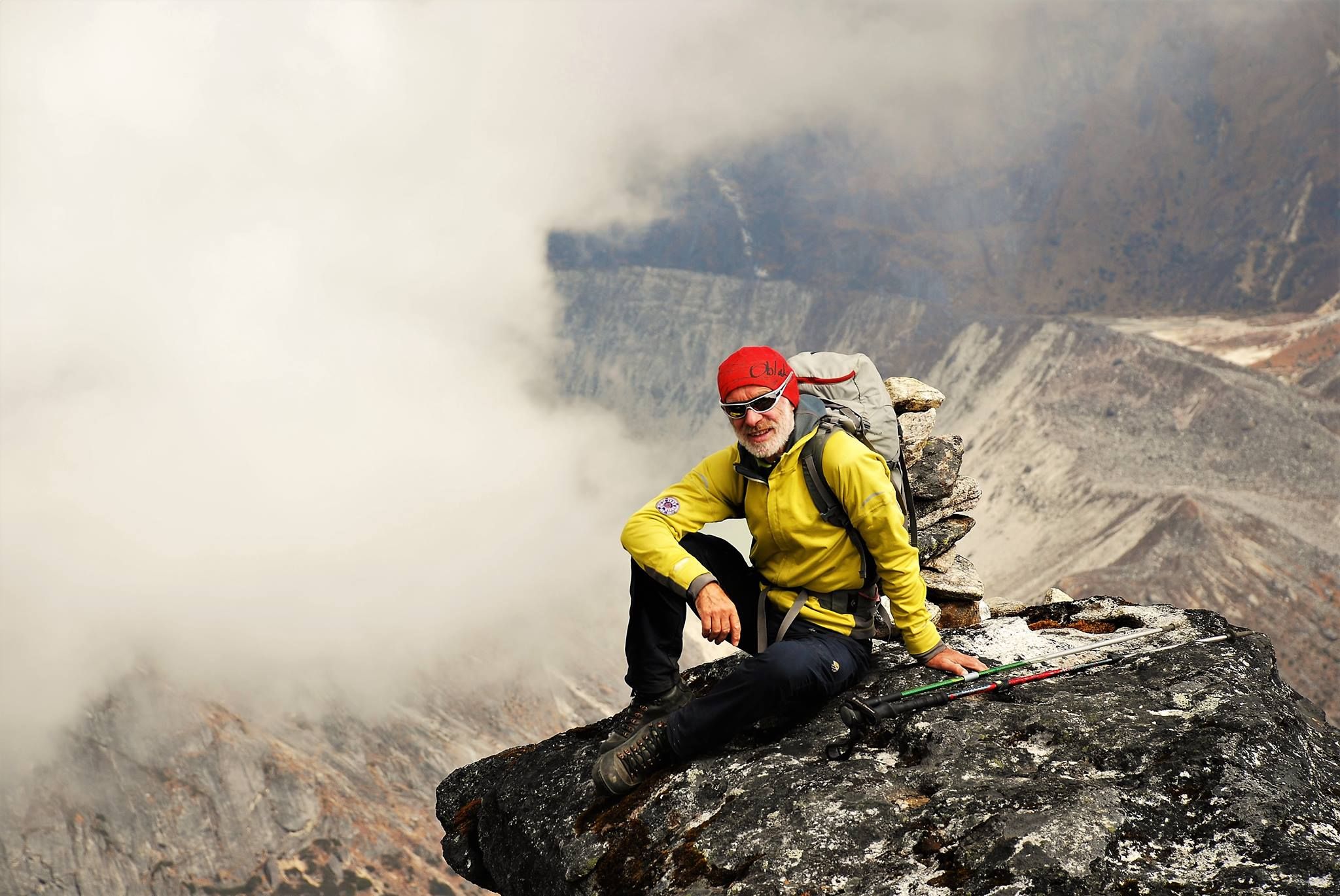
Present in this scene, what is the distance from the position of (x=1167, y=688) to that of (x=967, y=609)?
7499mm

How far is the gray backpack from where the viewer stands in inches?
323

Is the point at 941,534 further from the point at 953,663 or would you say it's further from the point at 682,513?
the point at 682,513

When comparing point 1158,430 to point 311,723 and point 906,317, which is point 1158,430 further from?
point 311,723

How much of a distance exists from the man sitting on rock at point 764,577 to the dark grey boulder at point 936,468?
28.2 feet

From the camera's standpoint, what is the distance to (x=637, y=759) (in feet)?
27.5

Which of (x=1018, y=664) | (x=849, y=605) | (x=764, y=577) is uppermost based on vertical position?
(x=764, y=577)

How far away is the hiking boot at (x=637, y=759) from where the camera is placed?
835cm

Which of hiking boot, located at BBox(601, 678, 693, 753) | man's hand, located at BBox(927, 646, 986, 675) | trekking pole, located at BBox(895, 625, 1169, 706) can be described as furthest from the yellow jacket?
hiking boot, located at BBox(601, 678, 693, 753)

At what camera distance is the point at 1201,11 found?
192 metres

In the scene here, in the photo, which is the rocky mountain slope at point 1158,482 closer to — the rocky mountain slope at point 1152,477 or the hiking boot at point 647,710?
the rocky mountain slope at point 1152,477

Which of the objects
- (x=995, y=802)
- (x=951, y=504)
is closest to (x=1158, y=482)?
(x=951, y=504)

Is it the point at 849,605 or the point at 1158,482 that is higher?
the point at 849,605

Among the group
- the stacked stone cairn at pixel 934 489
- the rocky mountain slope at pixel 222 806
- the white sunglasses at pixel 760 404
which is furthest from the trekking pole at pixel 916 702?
the rocky mountain slope at pixel 222 806

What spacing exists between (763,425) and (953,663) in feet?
7.96
